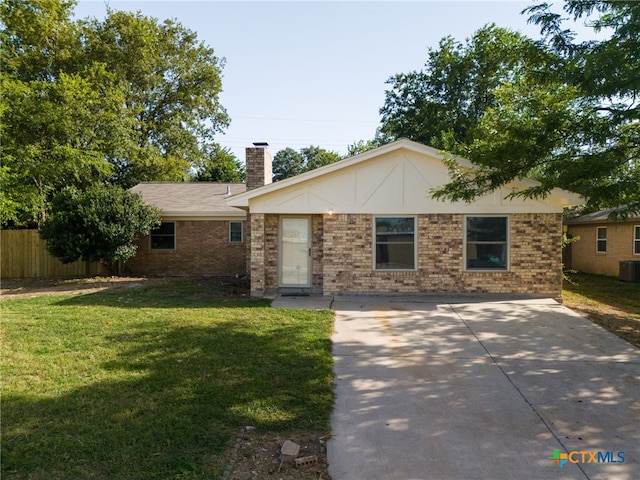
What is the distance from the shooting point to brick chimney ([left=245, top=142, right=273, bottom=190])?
13.9 metres

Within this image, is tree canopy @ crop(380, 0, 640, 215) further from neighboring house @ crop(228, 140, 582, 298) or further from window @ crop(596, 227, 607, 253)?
window @ crop(596, 227, 607, 253)

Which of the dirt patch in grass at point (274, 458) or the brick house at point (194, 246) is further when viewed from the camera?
the brick house at point (194, 246)

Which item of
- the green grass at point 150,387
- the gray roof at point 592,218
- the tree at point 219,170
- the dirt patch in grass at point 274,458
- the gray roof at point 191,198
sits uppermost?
the tree at point 219,170

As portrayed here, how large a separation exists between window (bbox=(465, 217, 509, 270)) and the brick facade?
0.55 feet

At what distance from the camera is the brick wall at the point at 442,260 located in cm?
1126

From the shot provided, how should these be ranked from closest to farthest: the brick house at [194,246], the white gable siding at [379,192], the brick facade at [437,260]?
the brick facade at [437,260] → the white gable siding at [379,192] → the brick house at [194,246]

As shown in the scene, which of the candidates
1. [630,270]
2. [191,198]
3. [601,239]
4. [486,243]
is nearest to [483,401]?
[486,243]

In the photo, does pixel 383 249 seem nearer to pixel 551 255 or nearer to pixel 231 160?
pixel 551 255

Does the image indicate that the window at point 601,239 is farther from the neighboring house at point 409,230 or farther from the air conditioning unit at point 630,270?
the neighboring house at point 409,230

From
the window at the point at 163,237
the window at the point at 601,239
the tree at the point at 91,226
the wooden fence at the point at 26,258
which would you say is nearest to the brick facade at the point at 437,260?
the tree at the point at 91,226

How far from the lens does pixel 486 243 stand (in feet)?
37.5

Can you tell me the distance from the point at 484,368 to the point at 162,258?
46.8ft

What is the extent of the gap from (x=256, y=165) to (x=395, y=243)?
5.26 m

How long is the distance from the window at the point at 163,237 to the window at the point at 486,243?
1143 centimetres
